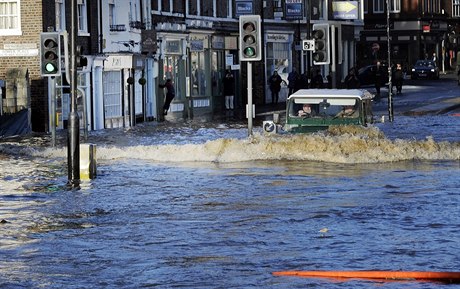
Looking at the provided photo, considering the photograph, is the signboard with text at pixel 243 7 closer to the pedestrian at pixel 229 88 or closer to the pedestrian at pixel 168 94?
the pedestrian at pixel 229 88

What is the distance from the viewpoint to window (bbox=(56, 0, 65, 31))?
156 ft

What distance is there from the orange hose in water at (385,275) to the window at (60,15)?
33636 mm

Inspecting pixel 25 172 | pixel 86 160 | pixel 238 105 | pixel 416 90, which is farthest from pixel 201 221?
pixel 416 90

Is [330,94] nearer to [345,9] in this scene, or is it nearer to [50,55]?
[50,55]

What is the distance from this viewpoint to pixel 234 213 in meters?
21.3

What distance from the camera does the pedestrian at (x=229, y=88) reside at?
68.4 m

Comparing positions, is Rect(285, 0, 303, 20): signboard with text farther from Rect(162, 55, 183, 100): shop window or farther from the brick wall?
the brick wall

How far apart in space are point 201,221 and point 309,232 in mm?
2141

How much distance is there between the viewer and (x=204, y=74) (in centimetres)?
6769

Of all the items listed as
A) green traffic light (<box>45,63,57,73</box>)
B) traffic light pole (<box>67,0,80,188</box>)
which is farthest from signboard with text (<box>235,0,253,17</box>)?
traffic light pole (<box>67,0,80,188</box>)

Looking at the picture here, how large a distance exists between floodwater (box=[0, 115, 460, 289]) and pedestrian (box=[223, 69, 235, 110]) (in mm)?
31462

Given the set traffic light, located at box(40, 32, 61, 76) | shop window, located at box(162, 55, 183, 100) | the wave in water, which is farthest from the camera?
shop window, located at box(162, 55, 183, 100)

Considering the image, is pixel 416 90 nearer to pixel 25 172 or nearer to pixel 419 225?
pixel 25 172

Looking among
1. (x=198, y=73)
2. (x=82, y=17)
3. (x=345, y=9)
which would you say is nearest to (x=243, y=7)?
(x=345, y=9)
